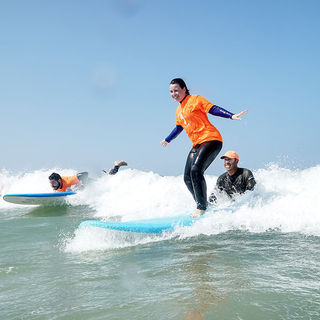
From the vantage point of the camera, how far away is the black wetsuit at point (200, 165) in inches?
215

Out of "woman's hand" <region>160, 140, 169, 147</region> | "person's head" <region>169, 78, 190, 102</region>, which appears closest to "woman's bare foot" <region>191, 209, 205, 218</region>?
"woman's hand" <region>160, 140, 169, 147</region>

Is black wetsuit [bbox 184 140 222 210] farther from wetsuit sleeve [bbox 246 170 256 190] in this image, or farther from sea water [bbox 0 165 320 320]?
wetsuit sleeve [bbox 246 170 256 190]

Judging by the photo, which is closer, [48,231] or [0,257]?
[0,257]

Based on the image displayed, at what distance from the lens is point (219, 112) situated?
17.7 feet

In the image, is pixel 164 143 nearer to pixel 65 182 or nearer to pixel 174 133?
pixel 174 133

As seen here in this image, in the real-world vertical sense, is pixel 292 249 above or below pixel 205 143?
below

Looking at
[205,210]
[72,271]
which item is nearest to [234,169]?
[205,210]

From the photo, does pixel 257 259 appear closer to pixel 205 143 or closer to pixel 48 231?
pixel 205 143

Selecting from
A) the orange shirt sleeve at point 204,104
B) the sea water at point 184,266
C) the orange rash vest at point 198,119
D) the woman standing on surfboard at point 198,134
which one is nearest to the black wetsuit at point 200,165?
the woman standing on surfboard at point 198,134

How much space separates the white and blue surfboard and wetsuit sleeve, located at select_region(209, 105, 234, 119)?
724 centimetres

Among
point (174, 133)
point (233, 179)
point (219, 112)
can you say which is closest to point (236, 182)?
point (233, 179)

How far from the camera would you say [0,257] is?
177 inches

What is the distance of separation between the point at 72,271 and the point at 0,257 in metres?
1.41

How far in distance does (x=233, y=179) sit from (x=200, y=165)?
3.97 feet
